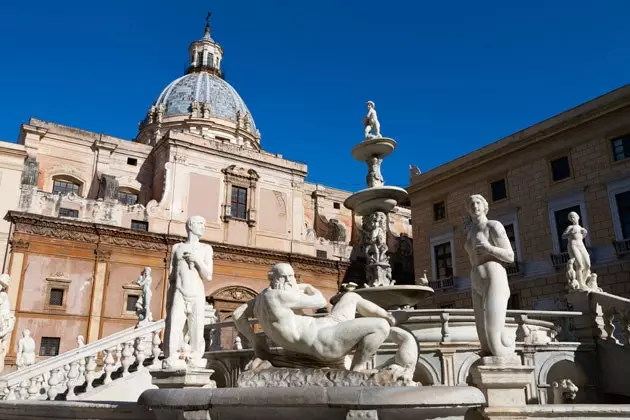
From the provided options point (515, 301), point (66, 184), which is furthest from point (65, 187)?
point (515, 301)

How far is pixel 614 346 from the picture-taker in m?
9.52

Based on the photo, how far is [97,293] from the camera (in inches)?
928

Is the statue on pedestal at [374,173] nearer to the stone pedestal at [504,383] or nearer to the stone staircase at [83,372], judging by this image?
the stone staircase at [83,372]

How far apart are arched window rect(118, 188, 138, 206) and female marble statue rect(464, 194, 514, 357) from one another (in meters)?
26.4

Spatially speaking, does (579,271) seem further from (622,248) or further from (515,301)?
(515,301)

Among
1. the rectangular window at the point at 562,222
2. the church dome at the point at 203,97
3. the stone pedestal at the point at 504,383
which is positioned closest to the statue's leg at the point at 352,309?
the stone pedestal at the point at 504,383

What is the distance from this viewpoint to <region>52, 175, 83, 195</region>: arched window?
2777 cm

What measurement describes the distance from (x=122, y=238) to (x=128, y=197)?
530 cm

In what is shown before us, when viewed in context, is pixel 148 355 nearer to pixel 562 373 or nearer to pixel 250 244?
pixel 562 373

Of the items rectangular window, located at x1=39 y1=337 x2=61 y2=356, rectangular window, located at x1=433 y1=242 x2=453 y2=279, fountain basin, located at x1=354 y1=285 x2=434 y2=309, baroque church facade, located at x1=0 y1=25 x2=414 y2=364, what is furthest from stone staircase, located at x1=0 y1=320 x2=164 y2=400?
rectangular window, located at x1=433 y1=242 x2=453 y2=279

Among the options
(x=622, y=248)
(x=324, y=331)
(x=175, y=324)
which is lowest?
(x=324, y=331)

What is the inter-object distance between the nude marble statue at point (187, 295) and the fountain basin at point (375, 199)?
17.5 feet

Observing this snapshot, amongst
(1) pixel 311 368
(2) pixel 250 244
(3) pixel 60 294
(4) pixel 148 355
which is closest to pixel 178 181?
(2) pixel 250 244

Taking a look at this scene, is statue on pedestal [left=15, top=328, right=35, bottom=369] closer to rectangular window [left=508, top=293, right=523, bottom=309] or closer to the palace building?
the palace building
